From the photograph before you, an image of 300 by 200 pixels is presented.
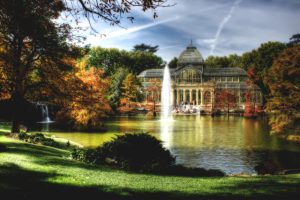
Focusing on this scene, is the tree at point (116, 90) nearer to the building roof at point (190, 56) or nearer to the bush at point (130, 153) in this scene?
the building roof at point (190, 56)

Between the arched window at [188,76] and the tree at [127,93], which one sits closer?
the tree at [127,93]

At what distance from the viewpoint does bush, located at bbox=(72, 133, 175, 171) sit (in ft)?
40.5

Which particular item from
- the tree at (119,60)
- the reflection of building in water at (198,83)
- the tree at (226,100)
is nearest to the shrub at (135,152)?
the tree at (226,100)

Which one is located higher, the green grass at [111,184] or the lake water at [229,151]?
the green grass at [111,184]

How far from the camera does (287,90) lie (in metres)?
25.3

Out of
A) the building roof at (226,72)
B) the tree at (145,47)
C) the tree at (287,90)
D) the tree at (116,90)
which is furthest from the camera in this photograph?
the tree at (145,47)

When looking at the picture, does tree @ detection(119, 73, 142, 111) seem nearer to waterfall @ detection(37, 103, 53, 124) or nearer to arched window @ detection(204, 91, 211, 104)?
waterfall @ detection(37, 103, 53, 124)

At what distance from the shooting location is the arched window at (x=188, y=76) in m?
81.0

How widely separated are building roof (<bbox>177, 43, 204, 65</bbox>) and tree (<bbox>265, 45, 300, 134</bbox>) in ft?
190

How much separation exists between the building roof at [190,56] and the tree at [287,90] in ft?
190

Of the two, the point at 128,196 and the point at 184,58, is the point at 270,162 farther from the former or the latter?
the point at 184,58

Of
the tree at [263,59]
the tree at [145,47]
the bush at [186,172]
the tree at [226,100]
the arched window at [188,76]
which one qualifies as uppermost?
the tree at [145,47]

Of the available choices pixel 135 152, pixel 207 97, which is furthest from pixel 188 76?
pixel 135 152

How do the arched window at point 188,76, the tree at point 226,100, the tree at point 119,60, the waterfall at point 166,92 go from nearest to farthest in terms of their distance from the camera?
the tree at point 226,100
the waterfall at point 166,92
the arched window at point 188,76
the tree at point 119,60
